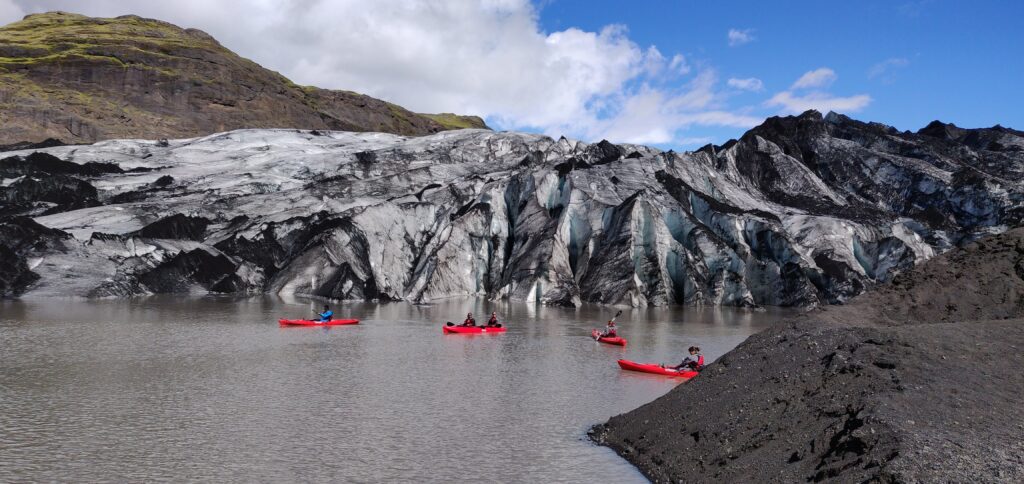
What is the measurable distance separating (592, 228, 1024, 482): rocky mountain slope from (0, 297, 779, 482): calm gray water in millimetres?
1885

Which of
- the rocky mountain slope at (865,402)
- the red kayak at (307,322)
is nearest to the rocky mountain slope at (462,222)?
the red kayak at (307,322)

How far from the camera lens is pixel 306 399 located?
77.4ft

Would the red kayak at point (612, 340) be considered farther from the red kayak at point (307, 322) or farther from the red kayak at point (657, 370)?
the red kayak at point (307, 322)

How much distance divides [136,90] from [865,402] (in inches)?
5114

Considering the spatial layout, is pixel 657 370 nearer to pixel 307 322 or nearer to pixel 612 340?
pixel 612 340

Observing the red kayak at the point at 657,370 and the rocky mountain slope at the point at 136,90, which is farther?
the rocky mountain slope at the point at 136,90

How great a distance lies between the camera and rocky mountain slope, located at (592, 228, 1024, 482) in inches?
447

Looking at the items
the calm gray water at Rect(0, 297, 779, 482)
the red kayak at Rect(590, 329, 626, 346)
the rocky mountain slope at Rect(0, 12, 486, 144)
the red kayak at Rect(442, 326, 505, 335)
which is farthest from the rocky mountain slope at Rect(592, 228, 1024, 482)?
the rocky mountain slope at Rect(0, 12, 486, 144)

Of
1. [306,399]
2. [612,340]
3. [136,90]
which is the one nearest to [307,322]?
[612,340]

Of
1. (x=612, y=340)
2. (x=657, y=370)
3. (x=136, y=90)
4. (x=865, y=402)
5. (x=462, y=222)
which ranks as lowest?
(x=657, y=370)

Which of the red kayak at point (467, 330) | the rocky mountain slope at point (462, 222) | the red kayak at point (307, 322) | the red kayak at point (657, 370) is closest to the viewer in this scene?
the red kayak at point (657, 370)

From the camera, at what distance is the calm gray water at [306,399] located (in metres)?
16.5

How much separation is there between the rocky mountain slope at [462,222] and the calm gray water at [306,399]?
75.5 feet

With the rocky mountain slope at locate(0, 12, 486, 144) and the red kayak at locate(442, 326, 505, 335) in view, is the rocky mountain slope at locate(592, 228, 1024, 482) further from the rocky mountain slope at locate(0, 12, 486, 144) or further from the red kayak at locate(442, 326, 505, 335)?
the rocky mountain slope at locate(0, 12, 486, 144)
